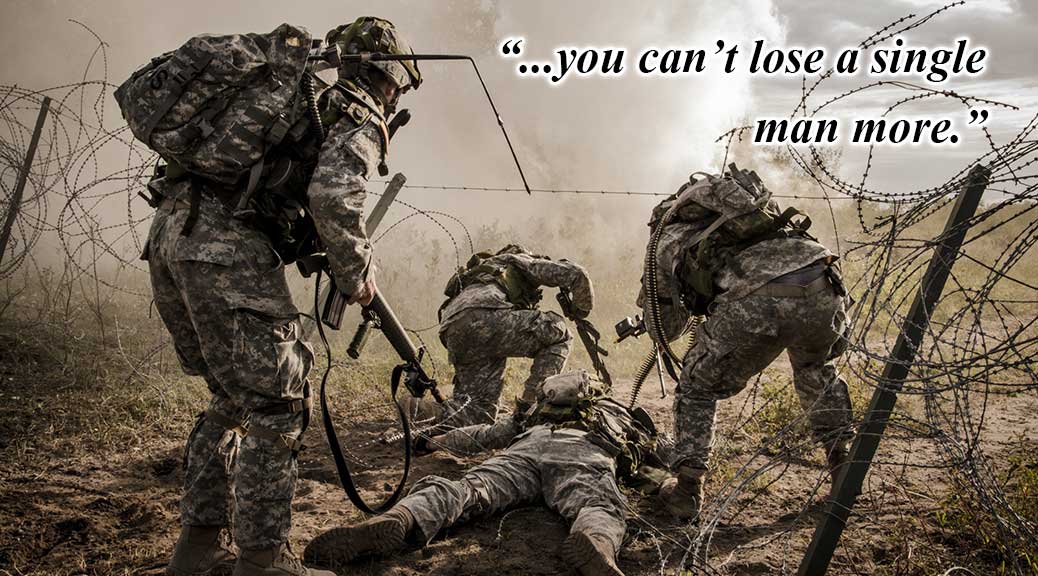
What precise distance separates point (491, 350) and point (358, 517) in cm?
177

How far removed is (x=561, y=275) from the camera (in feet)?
18.0

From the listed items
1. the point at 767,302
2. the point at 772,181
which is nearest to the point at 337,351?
the point at 767,302

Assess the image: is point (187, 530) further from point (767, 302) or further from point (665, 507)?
point (767, 302)

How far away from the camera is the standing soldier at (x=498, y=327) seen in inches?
209

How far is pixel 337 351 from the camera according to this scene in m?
7.56

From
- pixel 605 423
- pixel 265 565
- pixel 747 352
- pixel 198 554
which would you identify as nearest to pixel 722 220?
pixel 747 352

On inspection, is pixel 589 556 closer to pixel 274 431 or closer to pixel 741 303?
pixel 274 431

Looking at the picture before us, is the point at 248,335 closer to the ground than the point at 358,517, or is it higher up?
higher up

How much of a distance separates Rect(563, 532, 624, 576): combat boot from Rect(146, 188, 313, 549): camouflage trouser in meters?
1.21

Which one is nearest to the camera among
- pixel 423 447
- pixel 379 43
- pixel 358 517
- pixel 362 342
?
pixel 379 43

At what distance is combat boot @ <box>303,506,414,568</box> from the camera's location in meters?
3.10

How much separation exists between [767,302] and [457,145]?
40.5 ft

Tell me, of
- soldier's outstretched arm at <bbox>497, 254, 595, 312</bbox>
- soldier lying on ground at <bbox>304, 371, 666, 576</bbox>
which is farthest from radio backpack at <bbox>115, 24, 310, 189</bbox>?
soldier's outstretched arm at <bbox>497, 254, 595, 312</bbox>

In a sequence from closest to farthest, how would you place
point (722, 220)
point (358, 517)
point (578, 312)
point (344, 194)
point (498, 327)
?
1. point (344, 194)
2. point (358, 517)
3. point (722, 220)
4. point (498, 327)
5. point (578, 312)
